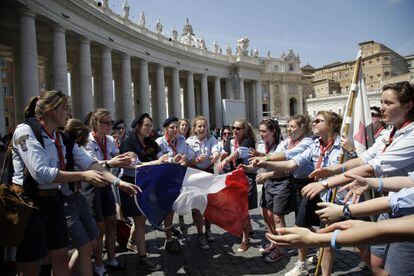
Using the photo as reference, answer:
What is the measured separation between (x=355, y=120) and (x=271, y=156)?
1.36 meters

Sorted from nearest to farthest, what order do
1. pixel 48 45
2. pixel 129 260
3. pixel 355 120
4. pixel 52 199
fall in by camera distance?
pixel 52 199, pixel 355 120, pixel 129 260, pixel 48 45

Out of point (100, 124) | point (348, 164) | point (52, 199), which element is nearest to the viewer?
point (52, 199)

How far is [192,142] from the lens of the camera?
6.93 meters

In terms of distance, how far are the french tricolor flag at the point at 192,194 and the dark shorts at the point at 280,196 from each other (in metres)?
0.41

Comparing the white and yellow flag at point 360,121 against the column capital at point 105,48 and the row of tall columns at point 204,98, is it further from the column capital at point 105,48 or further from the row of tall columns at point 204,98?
the row of tall columns at point 204,98

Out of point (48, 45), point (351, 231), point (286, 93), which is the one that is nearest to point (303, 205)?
point (351, 231)

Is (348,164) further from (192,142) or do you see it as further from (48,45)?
(48,45)

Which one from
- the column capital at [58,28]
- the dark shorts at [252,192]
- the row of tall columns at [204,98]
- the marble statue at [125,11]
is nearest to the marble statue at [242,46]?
the row of tall columns at [204,98]

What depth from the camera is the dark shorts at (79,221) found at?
3.72 metres

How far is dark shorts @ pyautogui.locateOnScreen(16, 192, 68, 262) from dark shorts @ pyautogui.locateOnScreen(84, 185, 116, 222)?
3.82 ft

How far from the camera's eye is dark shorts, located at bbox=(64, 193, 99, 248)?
372 centimetres

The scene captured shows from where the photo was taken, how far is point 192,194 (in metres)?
5.17

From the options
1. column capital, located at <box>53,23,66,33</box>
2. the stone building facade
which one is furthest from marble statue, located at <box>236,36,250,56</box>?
column capital, located at <box>53,23,66,33</box>

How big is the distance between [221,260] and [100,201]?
2148 millimetres
